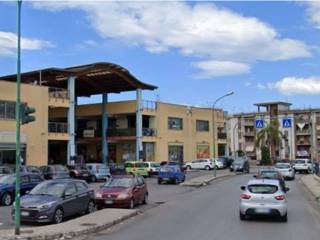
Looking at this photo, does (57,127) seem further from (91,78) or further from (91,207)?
(91,207)

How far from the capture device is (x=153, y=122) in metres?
75.4

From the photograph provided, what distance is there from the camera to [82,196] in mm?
21781

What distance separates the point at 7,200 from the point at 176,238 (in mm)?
12993

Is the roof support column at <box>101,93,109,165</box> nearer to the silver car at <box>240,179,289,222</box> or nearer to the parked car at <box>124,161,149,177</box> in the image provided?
the parked car at <box>124,161,149,177</box>

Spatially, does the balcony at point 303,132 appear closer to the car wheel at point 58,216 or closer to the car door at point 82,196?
the car door at point 82,196

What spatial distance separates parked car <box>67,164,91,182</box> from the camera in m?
47.2

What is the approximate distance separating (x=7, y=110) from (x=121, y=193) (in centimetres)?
2911

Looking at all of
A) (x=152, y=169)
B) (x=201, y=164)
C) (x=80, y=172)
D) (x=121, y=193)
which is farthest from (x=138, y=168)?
(x=121, y=193)

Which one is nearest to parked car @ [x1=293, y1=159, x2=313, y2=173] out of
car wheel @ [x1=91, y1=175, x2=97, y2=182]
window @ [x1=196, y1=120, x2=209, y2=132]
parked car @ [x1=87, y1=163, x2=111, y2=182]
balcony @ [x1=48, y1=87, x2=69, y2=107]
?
window @ [x1=196, y1=120, x2=209, y2=132]

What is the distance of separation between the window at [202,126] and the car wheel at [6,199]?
60801mm

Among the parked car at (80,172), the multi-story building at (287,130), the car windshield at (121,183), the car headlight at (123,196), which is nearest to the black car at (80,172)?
the parked car at (80,172)

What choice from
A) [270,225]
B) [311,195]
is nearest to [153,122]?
[311,195]

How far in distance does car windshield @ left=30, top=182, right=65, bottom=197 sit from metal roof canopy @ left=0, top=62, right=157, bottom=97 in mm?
40582

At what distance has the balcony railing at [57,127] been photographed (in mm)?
58213
